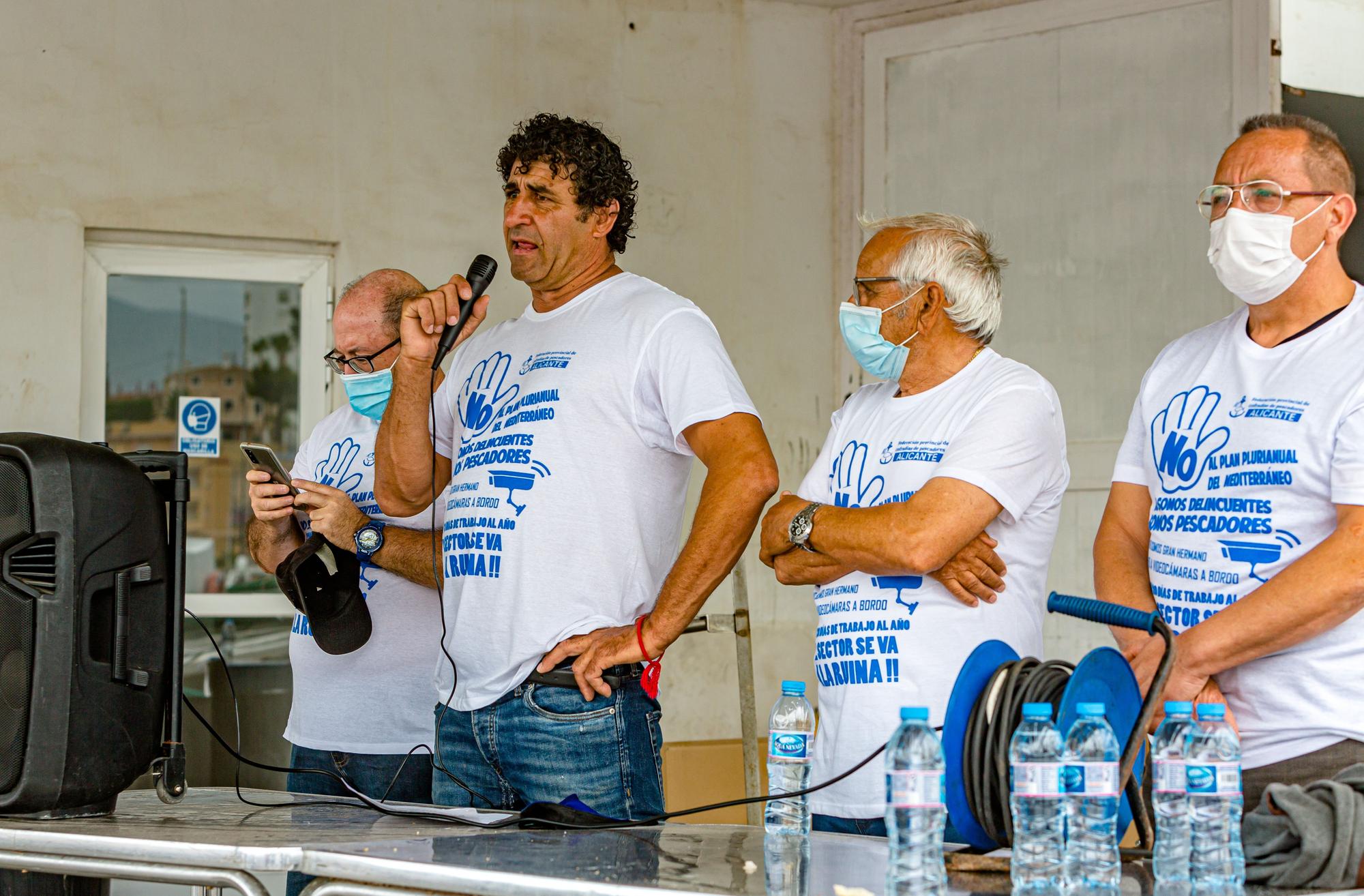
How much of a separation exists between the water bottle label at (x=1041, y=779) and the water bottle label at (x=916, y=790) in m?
0.09

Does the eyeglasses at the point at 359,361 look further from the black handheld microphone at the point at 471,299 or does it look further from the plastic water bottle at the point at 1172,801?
the plastic water bottle at the point at 1172,801

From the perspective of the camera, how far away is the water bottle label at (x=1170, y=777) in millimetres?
1545

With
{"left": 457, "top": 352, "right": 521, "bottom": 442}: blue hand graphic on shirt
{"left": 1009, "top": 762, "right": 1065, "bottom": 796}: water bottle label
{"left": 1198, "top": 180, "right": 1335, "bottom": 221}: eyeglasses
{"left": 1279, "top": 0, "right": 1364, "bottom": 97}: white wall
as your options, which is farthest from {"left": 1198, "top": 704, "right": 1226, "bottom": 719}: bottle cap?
{"left": 1279, "top": 0, "right": 1364, "bottom": 97}: white wall

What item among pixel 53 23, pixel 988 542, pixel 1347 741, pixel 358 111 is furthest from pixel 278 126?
pixel 1347 741

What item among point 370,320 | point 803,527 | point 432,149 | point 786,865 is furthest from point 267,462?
point 432,149

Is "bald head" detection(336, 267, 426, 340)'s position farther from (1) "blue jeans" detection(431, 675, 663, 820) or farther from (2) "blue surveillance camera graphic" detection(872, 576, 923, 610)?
(2) "blue surveillance camera graphic" detection(872, 576, 923, 610)

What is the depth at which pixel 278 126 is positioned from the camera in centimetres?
440

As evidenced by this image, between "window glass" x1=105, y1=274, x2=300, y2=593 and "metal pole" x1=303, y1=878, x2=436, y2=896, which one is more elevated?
"window glass" x1=105, y1=274, x2=300, y2=593

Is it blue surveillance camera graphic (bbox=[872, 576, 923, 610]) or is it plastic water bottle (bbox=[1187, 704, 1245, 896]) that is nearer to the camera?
plastic water bottle (bbox=[1187, 704, 1245, 896])

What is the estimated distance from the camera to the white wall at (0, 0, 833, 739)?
4.20 m

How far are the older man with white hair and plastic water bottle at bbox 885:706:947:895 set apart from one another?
56 cm

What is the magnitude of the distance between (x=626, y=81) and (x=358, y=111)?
2.96 ft

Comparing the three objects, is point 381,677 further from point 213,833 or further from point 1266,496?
point 1266,496

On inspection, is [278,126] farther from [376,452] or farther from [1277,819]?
[1277,819]
